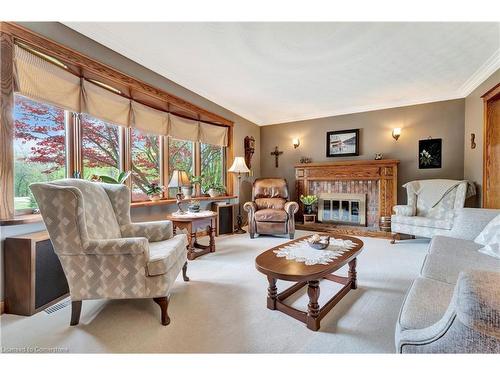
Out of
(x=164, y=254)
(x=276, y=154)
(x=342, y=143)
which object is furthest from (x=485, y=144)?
(x=164, y=254)

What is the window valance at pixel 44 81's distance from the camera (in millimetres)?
1883

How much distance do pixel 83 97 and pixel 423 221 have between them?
4595 millimetres

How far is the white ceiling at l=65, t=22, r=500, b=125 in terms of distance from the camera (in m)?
2.23

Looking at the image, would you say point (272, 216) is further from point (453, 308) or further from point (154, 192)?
point (453, 308)

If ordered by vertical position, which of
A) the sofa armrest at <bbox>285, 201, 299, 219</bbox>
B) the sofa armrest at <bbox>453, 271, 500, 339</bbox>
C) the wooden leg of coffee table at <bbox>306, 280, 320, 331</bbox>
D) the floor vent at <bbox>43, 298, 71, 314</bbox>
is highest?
the sofa armrest at <bbox>453, 271, 500, 339</bbox>

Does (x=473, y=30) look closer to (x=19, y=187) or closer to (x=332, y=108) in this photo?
(x=332, y=108)

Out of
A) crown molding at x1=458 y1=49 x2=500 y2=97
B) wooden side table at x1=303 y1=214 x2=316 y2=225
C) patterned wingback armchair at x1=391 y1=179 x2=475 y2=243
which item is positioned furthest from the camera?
wooden side table at x1=303 y1=214 x2=316 y2=225

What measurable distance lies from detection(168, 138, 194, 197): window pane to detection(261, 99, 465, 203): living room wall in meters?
2.41

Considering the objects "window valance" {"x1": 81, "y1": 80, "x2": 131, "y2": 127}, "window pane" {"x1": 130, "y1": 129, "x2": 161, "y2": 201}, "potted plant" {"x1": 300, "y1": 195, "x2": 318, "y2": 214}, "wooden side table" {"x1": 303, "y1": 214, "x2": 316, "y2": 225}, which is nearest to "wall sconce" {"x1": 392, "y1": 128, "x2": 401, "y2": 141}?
"potted plant" {"x1": 300, "y1": 195, "x2": 318, "y2": 214}

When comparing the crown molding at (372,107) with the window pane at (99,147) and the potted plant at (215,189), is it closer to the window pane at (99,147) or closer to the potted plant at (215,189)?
the potted plant at (215,189)

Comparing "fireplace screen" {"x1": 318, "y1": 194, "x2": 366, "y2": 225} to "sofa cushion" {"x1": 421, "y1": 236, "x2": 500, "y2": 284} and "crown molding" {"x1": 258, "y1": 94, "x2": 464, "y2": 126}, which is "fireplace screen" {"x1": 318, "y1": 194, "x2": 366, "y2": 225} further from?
"sofa cushion" {"x1": 421, "y1": 236, "x2": 500, "y2": 284}

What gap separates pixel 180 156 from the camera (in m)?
3.92

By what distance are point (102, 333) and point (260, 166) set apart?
4876mm
